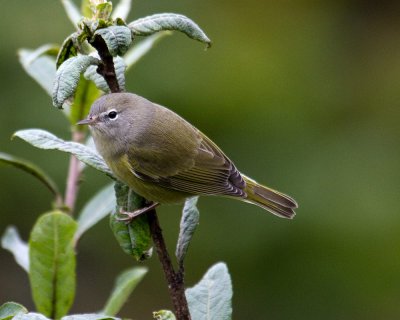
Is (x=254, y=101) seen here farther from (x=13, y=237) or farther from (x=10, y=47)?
(x=13, y=237)

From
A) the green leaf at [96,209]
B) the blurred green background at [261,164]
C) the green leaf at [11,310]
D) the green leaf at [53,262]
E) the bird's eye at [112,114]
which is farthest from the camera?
the blurred green background at [261,164]

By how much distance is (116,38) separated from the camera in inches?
73.1

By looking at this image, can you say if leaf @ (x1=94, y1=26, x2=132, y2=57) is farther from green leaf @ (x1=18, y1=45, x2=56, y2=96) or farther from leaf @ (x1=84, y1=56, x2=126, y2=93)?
green leaf @ (x1=18, y1=45, x2=56, y2=96)

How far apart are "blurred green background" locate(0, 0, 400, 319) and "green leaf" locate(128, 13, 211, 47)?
3658 millimetres

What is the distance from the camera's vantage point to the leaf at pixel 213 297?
7.13 feet

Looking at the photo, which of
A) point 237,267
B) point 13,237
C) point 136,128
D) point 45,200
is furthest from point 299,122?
point 13,237

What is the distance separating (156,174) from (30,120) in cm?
291

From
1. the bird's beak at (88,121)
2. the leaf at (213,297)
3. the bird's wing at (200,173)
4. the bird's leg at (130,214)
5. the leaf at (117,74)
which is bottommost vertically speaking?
the bird's wing at (200,173)

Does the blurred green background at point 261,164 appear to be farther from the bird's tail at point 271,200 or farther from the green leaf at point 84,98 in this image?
the green leaf at point 84,98

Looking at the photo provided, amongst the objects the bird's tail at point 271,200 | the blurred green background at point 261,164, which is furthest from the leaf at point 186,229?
the blurred green background at point 261,164

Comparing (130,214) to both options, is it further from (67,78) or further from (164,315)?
(67,78)

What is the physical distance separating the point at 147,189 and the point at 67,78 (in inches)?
43.8

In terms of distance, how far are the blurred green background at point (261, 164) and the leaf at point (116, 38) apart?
380cm

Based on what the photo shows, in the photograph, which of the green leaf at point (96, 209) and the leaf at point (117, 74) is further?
the green leaf at point (96, 209)
